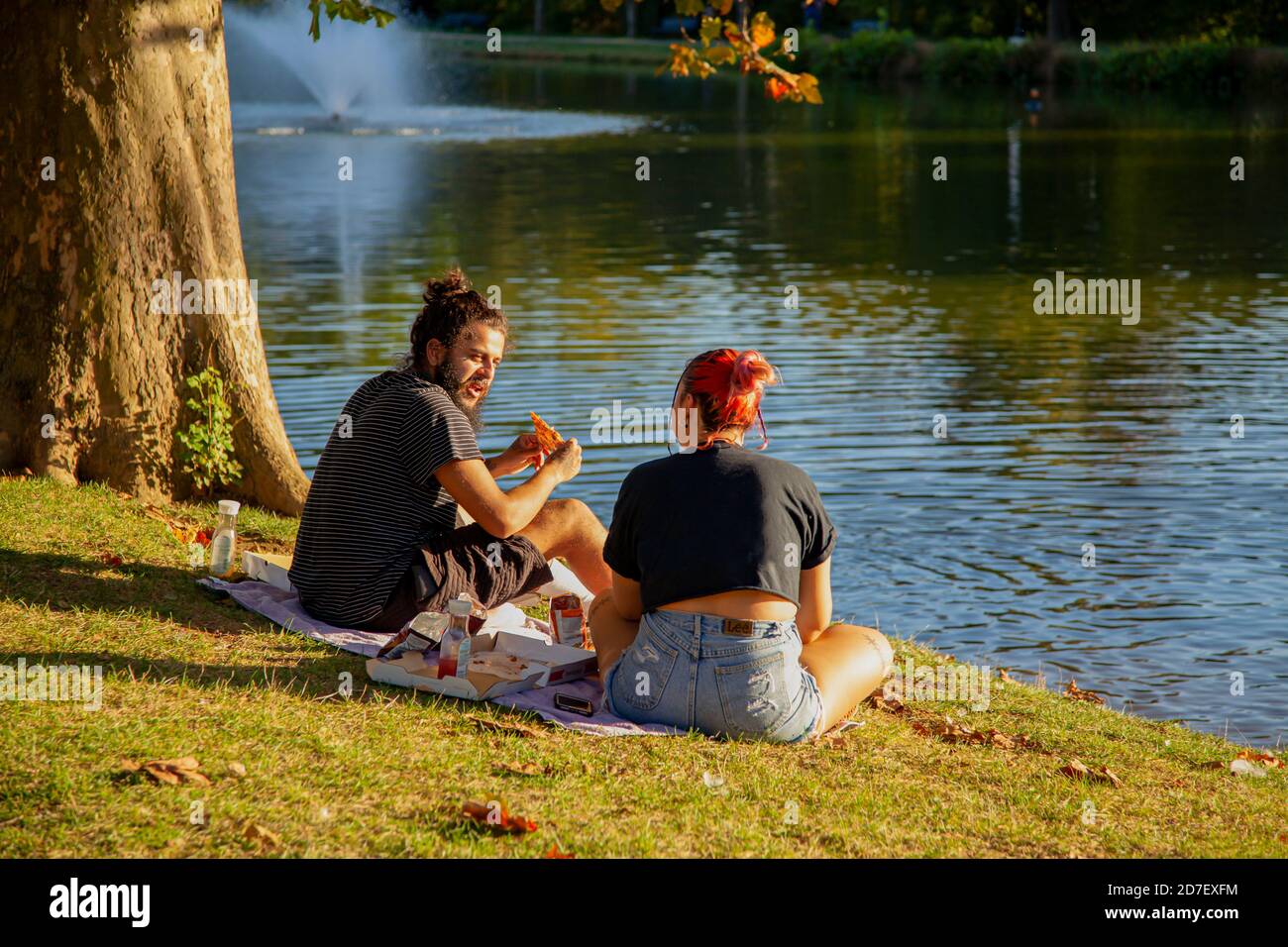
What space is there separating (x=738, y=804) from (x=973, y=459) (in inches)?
294

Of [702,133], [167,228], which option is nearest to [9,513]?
[167,228]

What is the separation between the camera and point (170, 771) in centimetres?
476

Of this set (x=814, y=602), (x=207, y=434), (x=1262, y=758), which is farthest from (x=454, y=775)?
(x=207, y=434)

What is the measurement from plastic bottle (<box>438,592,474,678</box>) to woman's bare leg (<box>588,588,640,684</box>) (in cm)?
47

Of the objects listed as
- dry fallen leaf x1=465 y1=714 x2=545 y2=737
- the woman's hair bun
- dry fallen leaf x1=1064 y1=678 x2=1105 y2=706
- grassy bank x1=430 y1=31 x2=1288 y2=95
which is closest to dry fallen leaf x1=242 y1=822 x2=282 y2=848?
dry fallen leaf x1=465 y1=714 x2=545 y2=737

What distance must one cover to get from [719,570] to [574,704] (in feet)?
2.65

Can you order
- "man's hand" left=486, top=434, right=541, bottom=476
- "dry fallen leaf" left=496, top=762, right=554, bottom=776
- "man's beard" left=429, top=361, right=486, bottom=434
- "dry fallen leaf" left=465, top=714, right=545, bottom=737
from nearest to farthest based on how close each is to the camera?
1. "dry fallen leaf" left=496, top=762, right=554, bottom=776
2. "dry fallen leaf" left=465, top=714, right=545, bottom=737
3. "man's beard" left=429, top=361, right=486, bottom=434
4. "man's hand" left=486, top=434, right=541, bottom=476

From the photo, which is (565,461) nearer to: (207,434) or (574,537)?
(574,537)

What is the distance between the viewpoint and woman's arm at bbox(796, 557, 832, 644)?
584 centimetres

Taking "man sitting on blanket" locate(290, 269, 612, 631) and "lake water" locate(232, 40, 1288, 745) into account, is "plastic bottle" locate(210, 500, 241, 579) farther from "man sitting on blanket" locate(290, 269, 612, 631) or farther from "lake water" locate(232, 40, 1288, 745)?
"lake water" locate(232, 40, 1288, 745)

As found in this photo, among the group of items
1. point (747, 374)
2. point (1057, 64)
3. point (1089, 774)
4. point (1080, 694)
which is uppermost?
point (1057, 64)

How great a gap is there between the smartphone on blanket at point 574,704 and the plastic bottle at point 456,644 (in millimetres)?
375

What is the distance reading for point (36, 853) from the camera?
13.9 ft
